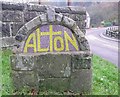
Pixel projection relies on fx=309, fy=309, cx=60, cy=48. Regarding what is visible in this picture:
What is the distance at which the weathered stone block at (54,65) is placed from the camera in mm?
5602

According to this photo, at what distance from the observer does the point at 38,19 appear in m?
5.53

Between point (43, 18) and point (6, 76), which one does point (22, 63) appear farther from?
point (6, 76)

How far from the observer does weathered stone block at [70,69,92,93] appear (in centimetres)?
570

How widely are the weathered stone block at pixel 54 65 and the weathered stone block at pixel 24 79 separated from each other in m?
0.15

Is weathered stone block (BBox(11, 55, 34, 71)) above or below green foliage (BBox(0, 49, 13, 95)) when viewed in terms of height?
above

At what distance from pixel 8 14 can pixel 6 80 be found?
2322mm

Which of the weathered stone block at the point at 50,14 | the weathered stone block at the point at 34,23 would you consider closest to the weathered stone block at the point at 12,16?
the weathered stone block at the point at 34,23

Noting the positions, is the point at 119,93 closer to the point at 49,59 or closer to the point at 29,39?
the point at 49,59

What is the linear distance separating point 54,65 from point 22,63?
22.9 inches

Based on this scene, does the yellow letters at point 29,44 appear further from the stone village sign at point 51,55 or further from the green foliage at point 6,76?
the green foliage at point 6,76

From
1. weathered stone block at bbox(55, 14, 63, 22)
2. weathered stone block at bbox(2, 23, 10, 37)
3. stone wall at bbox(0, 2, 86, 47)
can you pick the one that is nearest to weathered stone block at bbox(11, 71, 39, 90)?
weathered stone block at bbox(55, 14, 63, 22)

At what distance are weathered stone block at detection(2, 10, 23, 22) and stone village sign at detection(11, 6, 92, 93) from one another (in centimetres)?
257

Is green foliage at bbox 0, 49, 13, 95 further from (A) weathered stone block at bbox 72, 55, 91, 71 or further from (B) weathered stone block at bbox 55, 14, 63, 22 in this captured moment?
(B) weathered stone block at bbox 55, 14, 63, 22

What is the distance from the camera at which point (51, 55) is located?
5.59 metres
